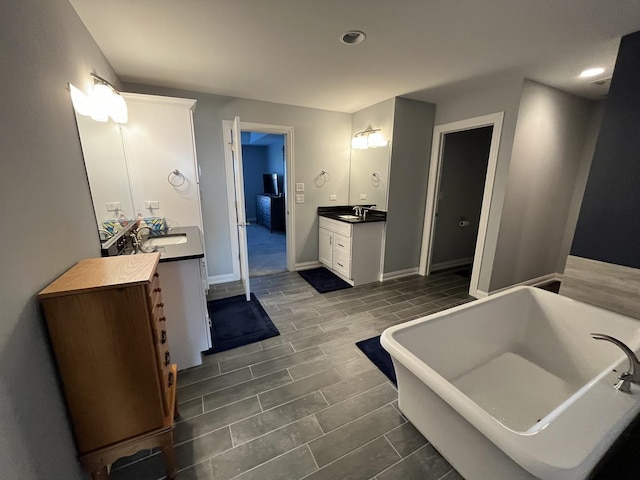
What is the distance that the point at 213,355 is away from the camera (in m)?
2.12

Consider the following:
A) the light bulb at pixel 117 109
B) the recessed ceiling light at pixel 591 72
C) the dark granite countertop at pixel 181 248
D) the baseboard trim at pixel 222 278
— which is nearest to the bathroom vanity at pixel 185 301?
the dark granite countertop at pixel 181 248

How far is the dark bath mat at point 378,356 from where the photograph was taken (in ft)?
6.43

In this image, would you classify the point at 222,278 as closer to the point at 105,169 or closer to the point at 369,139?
the point at 105,169

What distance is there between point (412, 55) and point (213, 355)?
301 centimetres

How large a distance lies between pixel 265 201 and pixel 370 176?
422 cm

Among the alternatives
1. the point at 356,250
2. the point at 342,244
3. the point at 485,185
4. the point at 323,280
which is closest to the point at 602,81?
the point at 485,185

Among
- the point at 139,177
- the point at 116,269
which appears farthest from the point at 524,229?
the point at 139,177

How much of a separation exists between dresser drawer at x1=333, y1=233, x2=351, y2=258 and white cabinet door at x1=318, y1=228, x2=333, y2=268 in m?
0.12

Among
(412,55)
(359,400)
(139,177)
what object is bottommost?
(359,400)

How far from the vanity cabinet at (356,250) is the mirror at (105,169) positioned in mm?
2406

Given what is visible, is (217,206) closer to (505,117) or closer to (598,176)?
(505,117)

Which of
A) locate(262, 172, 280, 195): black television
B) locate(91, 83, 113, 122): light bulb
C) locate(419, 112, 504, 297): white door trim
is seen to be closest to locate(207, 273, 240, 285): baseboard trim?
locate(91, 83, 113, 122): light bulb

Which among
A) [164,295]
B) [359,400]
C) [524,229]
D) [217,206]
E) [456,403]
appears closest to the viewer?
[456,403]

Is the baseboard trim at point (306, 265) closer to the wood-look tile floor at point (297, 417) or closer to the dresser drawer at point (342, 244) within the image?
the dresser drawer at point (342, 244)
